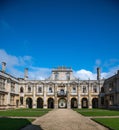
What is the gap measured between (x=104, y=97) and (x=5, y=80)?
28.3m

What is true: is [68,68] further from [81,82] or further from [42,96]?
[42,96]

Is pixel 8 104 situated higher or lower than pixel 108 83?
lower

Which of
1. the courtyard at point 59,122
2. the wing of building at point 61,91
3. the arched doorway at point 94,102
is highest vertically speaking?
the wing of building at point 61,91

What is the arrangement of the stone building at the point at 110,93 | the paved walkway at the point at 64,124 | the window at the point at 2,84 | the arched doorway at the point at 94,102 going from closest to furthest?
the paved walkway at the point at 64,124 < the window at the point at 2,84 < the stone building at the point at 110,93 < the arched doorway at the point at 94,102

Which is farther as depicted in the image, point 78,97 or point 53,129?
point 78,97

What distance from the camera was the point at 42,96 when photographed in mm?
63031

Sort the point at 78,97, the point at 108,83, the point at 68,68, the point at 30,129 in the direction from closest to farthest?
the point at 30,129
the point at 108,83
the point at 78,97
the point at 68,68

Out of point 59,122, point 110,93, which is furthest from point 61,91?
point 59,122

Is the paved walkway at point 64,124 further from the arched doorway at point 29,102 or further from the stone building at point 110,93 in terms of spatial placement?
the arched doorway at point 29,102

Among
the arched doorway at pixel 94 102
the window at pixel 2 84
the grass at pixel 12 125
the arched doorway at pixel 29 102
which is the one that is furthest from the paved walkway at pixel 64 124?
Result: the arched doorway at pixel 29 102

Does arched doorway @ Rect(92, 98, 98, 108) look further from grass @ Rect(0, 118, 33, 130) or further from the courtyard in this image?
grass @ Rect(0, 118, 33, 130)

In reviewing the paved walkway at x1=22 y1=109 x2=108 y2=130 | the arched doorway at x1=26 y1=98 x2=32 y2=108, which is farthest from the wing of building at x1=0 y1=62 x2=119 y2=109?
the paved walkway at x1=22 y1=109 x2=108 y2=130

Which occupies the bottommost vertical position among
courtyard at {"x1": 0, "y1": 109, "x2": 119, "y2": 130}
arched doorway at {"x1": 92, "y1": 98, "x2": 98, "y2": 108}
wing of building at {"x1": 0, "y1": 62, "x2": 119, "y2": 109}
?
arched doorway at {"x1": 92, "y1": 98, "x2": 98, "y2": 108}

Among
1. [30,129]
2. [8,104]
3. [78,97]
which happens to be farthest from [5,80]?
[30,129]
